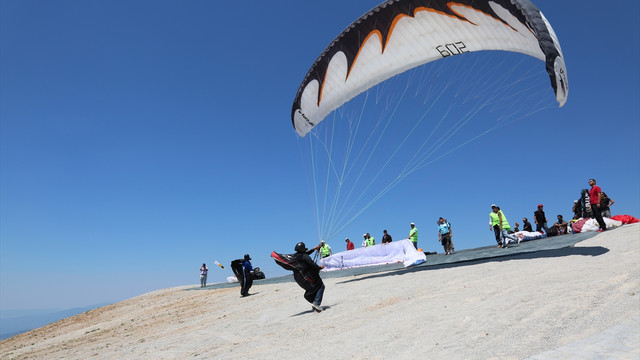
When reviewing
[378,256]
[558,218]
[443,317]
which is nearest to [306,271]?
[443,317]

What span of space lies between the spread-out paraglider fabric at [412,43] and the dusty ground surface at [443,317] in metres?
3.48

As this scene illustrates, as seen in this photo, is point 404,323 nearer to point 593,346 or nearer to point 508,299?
point 508,299

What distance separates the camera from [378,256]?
15273 mm

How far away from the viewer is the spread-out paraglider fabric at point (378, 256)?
12.9m

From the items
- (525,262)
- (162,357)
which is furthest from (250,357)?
(525,262)

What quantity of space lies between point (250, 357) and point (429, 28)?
8.81 m

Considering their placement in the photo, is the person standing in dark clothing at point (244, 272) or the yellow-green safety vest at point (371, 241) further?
the yellow-green safety vest at point (371, 241)

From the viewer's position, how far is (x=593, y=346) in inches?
137

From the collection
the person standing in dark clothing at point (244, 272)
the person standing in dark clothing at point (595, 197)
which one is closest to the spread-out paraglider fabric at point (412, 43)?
the person standing in dark clothing at point (595, 197)

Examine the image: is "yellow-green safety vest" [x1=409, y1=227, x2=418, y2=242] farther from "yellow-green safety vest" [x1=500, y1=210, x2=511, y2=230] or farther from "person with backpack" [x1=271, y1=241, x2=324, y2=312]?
"person with backpack" [x1=271, y1=241, x2=324, y2=312]

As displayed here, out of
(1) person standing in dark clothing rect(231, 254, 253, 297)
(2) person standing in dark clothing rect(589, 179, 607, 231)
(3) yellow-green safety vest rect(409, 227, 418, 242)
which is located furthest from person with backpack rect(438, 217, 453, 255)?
(1) person standing in dark clothing rect(231, 254, 253, 297)

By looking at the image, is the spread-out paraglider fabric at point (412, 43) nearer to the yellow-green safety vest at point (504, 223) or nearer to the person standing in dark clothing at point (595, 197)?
the person standing in dark clothing at point (595, 197)

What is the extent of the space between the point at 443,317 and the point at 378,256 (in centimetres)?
1021

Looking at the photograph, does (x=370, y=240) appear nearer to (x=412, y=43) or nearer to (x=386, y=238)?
(x=386, y=238)
